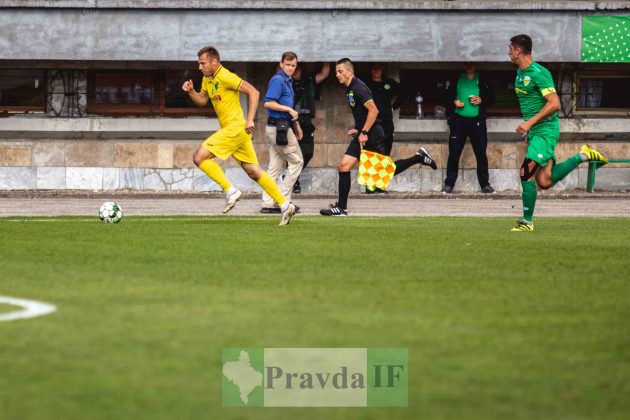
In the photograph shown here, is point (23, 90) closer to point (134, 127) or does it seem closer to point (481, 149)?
point (134, 127)

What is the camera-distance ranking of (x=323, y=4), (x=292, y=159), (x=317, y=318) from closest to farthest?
1. (x=317, y=318)
2. (x=292, y=159)
3. (x=323, y=4)

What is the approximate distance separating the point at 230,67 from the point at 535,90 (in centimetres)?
1209

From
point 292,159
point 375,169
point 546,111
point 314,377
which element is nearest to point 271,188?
point 292,159

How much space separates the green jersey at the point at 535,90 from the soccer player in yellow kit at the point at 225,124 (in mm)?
2895

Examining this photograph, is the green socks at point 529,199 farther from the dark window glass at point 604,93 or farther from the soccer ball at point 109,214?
the dark window glass at point 604,93

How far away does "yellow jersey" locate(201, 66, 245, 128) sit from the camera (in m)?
17.0

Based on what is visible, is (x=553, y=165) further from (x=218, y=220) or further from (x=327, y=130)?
(x=327, y=130)

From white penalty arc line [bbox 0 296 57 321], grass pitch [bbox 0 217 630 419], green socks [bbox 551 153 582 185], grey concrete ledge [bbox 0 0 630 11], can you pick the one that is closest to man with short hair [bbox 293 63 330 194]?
grey concrete ledge [bbox 0 0 630 11]

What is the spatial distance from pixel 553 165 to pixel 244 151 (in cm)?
356

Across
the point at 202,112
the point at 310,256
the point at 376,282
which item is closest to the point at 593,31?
the point at 202,112

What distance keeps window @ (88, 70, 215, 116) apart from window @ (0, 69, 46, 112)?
839 millimetres

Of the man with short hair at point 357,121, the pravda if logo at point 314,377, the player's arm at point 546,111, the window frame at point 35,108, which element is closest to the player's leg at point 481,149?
the man with short hair at point 357,121

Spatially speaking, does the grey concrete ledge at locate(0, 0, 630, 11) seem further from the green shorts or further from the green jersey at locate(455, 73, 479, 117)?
the green shorts

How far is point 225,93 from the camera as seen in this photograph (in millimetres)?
17141
